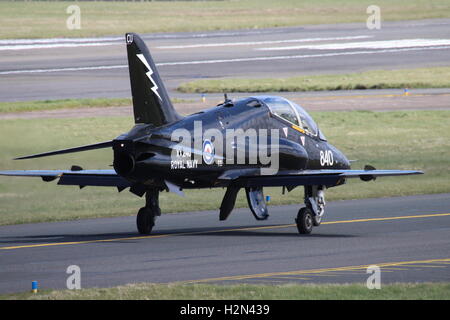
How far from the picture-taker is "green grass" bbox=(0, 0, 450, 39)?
347 feet

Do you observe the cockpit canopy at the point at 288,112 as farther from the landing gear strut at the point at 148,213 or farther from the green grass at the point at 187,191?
the green grass at the point at 187,191

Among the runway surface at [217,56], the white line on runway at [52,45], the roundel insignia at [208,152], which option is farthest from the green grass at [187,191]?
the white line on runway at [52,45]

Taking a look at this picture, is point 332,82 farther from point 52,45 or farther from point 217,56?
point 52,45

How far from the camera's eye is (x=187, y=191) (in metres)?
37.7

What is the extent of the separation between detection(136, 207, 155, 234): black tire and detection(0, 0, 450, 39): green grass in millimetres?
73501

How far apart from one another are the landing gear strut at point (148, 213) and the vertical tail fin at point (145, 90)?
2722 mm

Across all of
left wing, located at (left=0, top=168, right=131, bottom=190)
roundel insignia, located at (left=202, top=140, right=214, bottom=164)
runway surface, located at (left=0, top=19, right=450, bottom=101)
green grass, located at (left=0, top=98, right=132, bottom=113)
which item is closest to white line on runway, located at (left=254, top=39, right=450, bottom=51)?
runway surface, located at (left=0, top=19, right=450, bottom=101)

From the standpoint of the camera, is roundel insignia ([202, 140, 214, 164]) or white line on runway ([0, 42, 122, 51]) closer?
roundel insignia ([202, 140, 214, 164])

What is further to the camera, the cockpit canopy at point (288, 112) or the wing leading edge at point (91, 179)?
the cockpit canopy at point (288, 112)

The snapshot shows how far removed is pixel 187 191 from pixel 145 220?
1004 cm

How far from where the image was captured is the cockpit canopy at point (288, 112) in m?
28.2

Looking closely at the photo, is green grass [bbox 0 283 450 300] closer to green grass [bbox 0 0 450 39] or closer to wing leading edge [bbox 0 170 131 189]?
wing leading edge [bbox 0 170 131 189]

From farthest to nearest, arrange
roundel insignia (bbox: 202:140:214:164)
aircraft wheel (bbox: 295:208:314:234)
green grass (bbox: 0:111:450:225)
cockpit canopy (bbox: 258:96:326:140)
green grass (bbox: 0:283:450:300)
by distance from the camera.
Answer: green grass (bbox: 0:111:450:225) < cockpit canopy (bbox: 258:96:326:140) < aircraft wheel (bbox: 295:208:314:234) < roundel insignia (bbox: 202:140:214:164) < green grass (bbox: 0:283:450:300)

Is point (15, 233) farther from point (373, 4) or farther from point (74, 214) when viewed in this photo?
point (373, 4)
